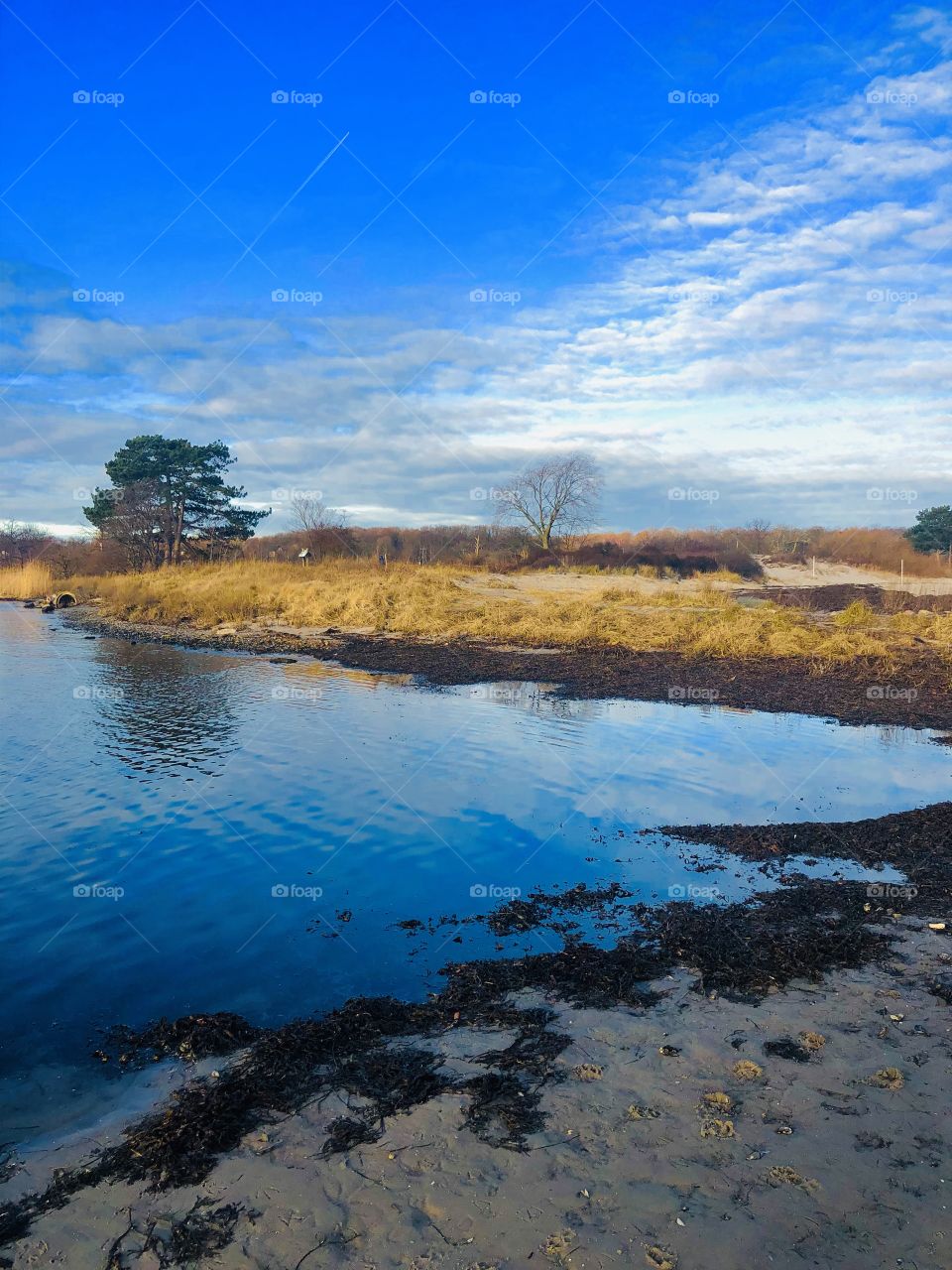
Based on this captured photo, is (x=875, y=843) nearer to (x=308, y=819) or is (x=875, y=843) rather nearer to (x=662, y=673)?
(x=308, y=819)

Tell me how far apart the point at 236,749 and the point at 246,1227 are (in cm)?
860

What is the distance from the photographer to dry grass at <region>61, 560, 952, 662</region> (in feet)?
72.4

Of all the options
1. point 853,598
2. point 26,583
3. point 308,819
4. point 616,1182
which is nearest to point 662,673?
point 308,819

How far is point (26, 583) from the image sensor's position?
150ft

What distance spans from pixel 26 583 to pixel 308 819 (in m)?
44.4

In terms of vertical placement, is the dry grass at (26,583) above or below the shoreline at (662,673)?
above

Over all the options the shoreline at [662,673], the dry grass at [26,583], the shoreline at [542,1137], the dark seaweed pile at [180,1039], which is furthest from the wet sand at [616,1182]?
the dry grass at [26,583]

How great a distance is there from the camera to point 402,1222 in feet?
10.0

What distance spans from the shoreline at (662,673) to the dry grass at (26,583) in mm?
23903

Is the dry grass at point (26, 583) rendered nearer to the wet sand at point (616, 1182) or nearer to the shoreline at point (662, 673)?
the shoreline at point (662, 673)

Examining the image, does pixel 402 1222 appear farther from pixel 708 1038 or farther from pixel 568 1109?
pixel 708 1038

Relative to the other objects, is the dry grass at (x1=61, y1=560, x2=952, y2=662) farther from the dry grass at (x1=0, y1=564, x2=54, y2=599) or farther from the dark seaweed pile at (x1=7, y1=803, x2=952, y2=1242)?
the dark seaweed pile at (x1=7, y1=803, x2=952, y2=1242)

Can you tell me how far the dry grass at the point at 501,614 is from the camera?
72.4 ft

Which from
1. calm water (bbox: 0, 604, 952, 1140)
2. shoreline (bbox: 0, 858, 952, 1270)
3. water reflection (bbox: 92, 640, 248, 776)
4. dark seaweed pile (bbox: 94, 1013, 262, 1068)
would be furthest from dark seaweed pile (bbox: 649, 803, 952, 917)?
water reflection (bbox: 92, 640, 248, 776)
